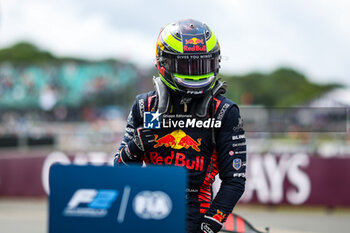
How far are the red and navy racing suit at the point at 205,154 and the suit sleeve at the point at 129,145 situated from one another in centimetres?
1

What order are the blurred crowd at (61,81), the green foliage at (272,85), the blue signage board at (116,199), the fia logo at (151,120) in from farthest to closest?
the green foliage at (272,85), the blurred crowd at (61,81), the fia logo at (151,120), the blue signage board at (116,199)

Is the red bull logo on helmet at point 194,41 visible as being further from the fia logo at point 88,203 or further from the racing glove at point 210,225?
the fia logo at point 88,203

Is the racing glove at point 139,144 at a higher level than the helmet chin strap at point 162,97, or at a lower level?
lower

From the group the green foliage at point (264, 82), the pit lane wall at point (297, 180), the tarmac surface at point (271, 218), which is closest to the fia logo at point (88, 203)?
the tarmac surface at point (271, 218)

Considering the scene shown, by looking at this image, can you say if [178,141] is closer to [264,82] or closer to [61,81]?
[61,81]

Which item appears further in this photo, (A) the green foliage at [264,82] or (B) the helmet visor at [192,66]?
(A) the green foliage at [264,82]

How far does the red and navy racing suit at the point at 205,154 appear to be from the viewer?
2.97 meters

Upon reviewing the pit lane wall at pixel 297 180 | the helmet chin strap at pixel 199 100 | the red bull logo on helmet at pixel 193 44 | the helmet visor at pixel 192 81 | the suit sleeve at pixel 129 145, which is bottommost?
the pit lane wall at pixel 297 180

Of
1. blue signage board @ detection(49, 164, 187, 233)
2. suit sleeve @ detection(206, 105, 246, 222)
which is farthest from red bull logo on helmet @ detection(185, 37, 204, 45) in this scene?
blue signage board @ detection(49, 164, 187, 233)

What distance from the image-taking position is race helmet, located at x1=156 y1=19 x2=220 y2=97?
2996 mm

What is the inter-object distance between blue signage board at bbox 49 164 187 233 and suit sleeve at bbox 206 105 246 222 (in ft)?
2.96

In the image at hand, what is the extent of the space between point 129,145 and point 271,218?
8.23 metres

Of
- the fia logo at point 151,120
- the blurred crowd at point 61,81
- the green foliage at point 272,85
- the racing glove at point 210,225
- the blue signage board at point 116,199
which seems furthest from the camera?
the green foliage at point 272,85

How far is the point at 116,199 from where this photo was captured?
207 cm
